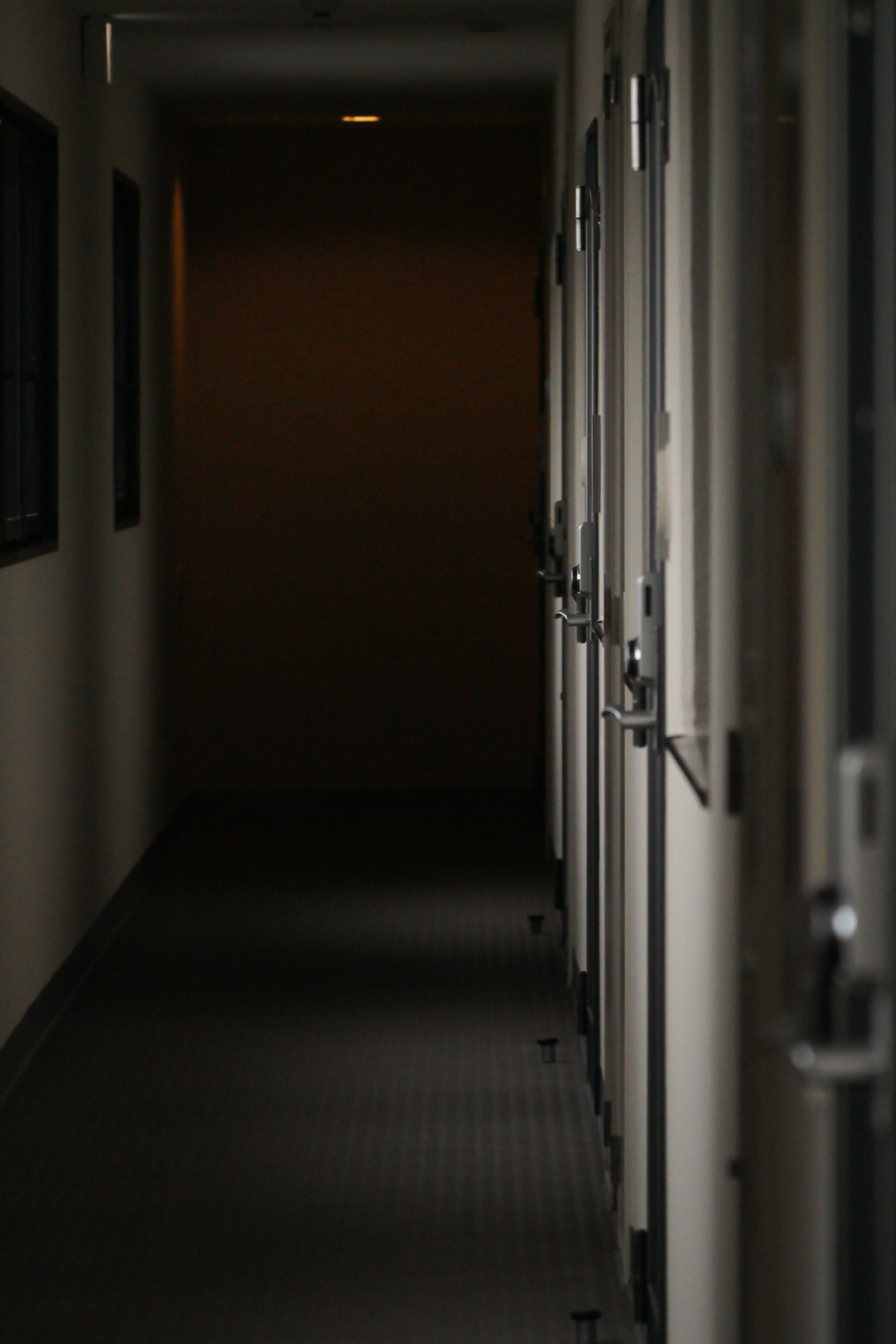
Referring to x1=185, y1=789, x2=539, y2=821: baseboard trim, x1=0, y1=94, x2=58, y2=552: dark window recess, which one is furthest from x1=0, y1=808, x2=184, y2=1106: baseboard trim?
x1=0, y1=94, x2=58, y2=552: dark window recess

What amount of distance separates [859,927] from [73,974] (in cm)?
471

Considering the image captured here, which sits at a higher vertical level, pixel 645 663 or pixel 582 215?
pixel 582 215

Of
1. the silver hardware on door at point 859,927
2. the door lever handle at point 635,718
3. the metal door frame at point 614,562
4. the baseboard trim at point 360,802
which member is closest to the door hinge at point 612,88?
the metal door frame at point 614,562

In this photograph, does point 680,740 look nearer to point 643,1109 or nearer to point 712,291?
point 712,291

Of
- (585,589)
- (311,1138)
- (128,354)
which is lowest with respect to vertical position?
(311,1138)

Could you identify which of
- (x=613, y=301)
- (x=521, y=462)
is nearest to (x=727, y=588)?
(x=613, y=301)

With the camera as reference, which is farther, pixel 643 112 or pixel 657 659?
pixel 643 112

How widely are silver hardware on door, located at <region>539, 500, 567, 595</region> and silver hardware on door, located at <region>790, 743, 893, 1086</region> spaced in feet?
15.6

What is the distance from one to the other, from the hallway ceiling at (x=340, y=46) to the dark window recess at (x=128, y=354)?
552 millimetres

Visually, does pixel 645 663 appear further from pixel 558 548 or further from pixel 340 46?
pixel 340 46

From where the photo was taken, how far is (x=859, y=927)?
1.15m

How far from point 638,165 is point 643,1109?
1.57 meters

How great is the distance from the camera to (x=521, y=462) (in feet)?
28.6

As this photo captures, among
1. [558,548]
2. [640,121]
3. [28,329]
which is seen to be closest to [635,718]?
[640,121]
